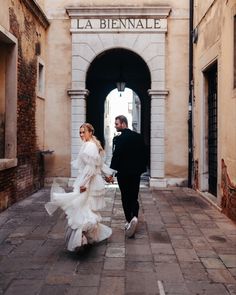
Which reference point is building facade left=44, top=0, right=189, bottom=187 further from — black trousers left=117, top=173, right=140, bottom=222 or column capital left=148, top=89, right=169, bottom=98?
black trousers left=117, top=173, right=140, bottom=222

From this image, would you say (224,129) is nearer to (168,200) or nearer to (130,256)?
(168,200)

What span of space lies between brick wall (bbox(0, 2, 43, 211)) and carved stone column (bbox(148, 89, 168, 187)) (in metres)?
3.49

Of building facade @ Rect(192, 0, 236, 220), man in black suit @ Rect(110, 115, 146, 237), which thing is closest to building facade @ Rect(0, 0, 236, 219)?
building facade @ Rect(192, 0, 236, 220)

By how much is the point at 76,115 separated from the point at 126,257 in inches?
311

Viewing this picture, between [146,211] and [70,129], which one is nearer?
[146,211]

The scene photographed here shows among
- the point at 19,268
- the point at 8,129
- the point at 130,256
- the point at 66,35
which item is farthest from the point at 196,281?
the point at 66,35

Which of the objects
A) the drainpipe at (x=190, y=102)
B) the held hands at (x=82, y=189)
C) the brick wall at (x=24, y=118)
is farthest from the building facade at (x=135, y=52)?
the held hands at (x=82, y=189)

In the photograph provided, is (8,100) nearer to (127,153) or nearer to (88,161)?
(127,153)

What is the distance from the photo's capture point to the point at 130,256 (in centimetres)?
535

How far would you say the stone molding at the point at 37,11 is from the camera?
33.4 feet

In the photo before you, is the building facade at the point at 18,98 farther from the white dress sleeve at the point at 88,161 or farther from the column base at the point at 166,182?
the column base at the point at 166,182

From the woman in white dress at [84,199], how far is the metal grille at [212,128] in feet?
17.0

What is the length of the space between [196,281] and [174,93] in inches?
353

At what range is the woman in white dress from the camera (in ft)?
17.4
